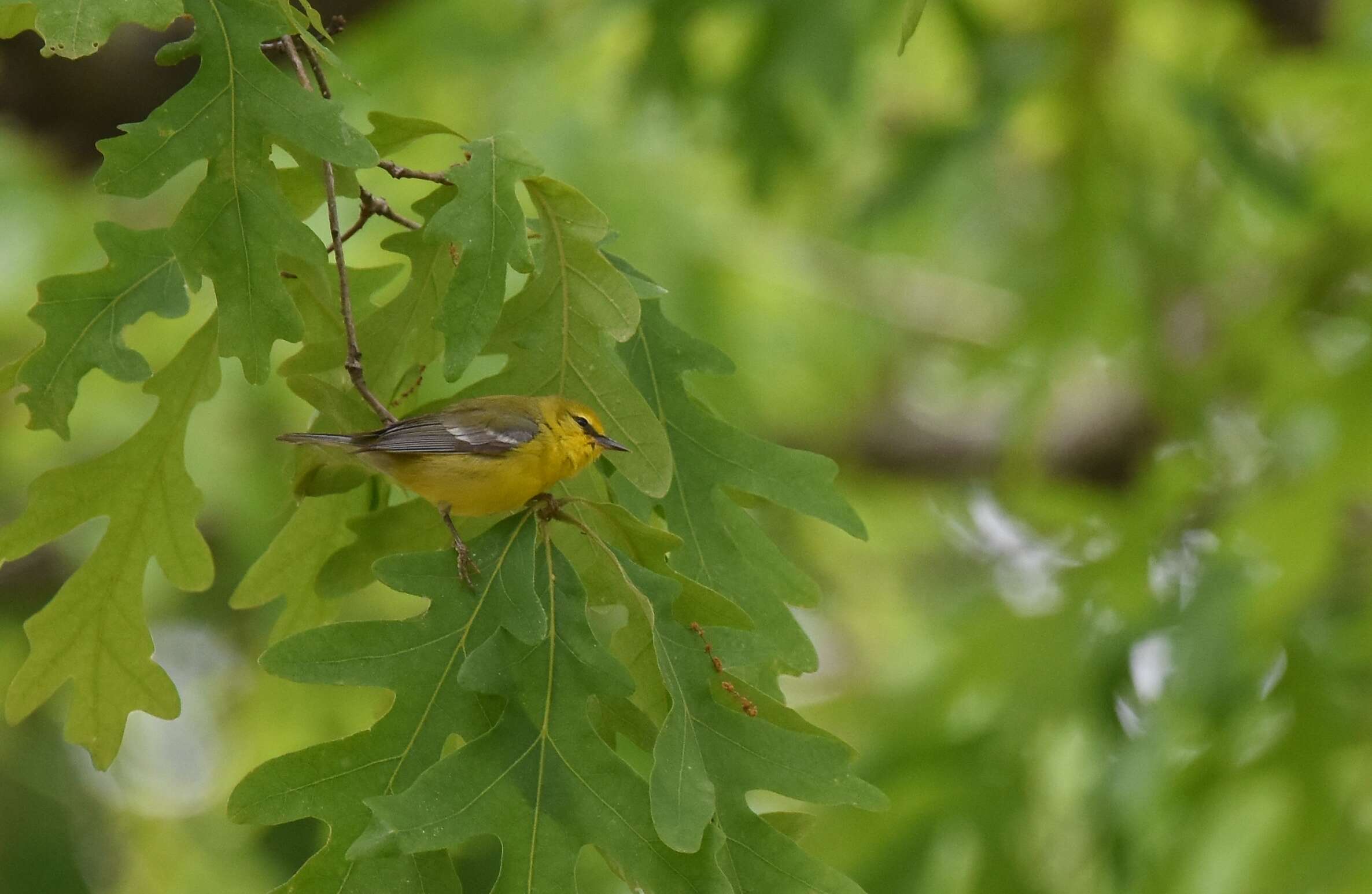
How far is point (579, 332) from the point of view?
2.10m

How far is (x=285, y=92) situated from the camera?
1.88 m

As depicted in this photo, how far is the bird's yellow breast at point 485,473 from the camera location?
6.80 ft

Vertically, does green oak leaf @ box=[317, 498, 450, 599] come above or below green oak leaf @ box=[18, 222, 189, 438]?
below

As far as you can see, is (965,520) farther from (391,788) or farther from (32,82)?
(391,788)

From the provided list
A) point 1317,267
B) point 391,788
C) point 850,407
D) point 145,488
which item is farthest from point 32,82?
point 1317,267

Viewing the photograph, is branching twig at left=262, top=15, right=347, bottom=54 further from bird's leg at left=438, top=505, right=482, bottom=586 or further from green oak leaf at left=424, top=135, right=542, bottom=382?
bird's leg at left=438, top=505, right=482, bottom=586

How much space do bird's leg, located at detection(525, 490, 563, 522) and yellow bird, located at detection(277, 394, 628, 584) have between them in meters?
0.04

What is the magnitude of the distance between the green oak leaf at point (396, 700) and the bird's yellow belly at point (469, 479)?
173 mm

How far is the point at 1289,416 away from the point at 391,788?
4.60 meters

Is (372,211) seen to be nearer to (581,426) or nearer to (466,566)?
(581,426)

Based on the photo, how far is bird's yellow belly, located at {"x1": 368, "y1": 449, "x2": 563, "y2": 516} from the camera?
2096 millimetres

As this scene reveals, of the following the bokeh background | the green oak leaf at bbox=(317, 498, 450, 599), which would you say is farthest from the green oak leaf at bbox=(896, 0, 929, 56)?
the bokeh background

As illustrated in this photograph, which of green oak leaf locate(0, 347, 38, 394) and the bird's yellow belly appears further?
the bird's yellow belly

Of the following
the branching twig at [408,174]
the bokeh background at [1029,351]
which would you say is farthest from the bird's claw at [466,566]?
the bokeh background at [1029,351]
